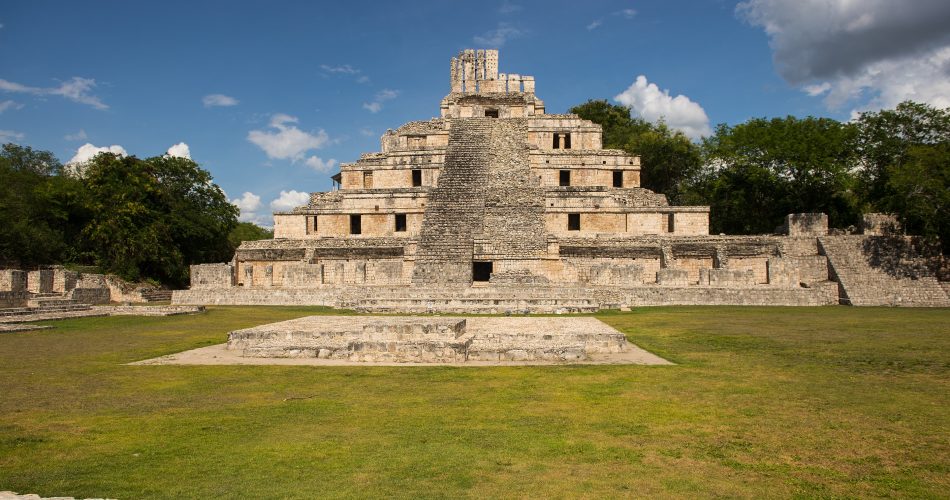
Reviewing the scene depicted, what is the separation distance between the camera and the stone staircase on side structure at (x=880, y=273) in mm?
23484

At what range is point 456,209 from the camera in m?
27.5

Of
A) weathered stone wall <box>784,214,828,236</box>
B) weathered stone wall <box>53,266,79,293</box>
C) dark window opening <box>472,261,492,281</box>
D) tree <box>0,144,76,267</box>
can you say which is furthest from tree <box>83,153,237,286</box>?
weathered stone wall <box>784,214,828,236</box>

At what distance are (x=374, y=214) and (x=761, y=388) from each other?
74.5 feet

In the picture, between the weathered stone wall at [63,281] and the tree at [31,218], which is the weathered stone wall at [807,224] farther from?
the tree at [31,218]

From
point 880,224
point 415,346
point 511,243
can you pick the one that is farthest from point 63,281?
point 880,224

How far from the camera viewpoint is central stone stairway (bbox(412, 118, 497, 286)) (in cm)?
2312

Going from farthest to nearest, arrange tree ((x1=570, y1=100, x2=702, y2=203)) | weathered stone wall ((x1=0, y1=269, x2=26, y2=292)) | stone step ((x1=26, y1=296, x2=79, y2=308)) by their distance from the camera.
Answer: tree ((x1=570, y1=100, x2=702, y2=203)) → weathered stone wall ((x1=0, y1=269, x2=26, y2=292)) → stone step ((x1=26, y1=296, x2=79, y2=308))

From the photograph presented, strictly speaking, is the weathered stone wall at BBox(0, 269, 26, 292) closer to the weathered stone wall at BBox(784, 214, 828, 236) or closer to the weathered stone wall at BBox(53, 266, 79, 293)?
the weathered stone wall at BBox(53, 266, 79, 293)

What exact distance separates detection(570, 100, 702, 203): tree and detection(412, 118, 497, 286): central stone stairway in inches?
651

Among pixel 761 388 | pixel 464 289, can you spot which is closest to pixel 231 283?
pixel 464 289

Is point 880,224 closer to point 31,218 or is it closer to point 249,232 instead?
point 31,218

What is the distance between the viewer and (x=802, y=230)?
28.6 metres

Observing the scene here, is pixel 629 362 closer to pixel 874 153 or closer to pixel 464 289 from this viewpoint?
pixel 464 289

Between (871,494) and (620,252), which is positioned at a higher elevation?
(620,252)
